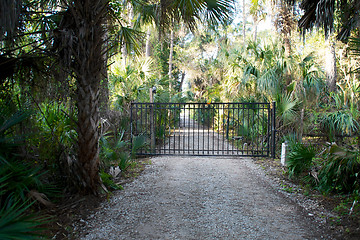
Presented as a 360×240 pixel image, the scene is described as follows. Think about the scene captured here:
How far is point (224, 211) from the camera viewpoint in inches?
164

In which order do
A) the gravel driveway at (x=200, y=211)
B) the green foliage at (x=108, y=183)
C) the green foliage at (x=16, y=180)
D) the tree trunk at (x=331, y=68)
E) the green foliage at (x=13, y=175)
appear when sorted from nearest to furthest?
the green foliage at (x=13, y=175)
the green foliage at (x=16, y=180)
the gravel driveway at (x=200, y=211)
the green foliage at (x=108, y=183)
the tree trunk at (x=331, y=68)

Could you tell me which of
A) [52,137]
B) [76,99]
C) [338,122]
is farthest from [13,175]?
[338,122]

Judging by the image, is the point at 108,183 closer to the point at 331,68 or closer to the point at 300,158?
the point at 300,158

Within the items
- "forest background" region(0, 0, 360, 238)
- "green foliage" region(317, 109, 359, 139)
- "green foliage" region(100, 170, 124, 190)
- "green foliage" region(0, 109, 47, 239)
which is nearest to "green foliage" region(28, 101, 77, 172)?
"forest background" region(0, 0, 360, 238)

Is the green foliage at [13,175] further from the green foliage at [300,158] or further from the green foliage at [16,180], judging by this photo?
the green foliage at [300,158]

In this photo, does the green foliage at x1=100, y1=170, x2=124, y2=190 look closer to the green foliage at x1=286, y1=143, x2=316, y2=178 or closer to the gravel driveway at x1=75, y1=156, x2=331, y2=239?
the gravel driveway at x1=75, y1=156, x2=331, y2=239

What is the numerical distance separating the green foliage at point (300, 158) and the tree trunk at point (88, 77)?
3837 millimetres

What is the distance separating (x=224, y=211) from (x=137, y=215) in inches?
52.8

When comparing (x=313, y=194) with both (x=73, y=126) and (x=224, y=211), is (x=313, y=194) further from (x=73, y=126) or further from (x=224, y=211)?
(x=73, y=126)

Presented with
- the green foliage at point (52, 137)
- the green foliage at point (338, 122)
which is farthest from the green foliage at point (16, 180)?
the green foliage at point (338, 122)

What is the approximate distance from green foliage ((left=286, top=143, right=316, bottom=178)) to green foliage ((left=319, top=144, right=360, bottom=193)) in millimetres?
333

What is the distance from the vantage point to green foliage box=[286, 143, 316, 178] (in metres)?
5.15

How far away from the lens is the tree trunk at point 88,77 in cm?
430

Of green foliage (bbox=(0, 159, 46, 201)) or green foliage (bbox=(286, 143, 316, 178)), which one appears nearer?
green foliage (bbox=(0, 159, 46, 201))
